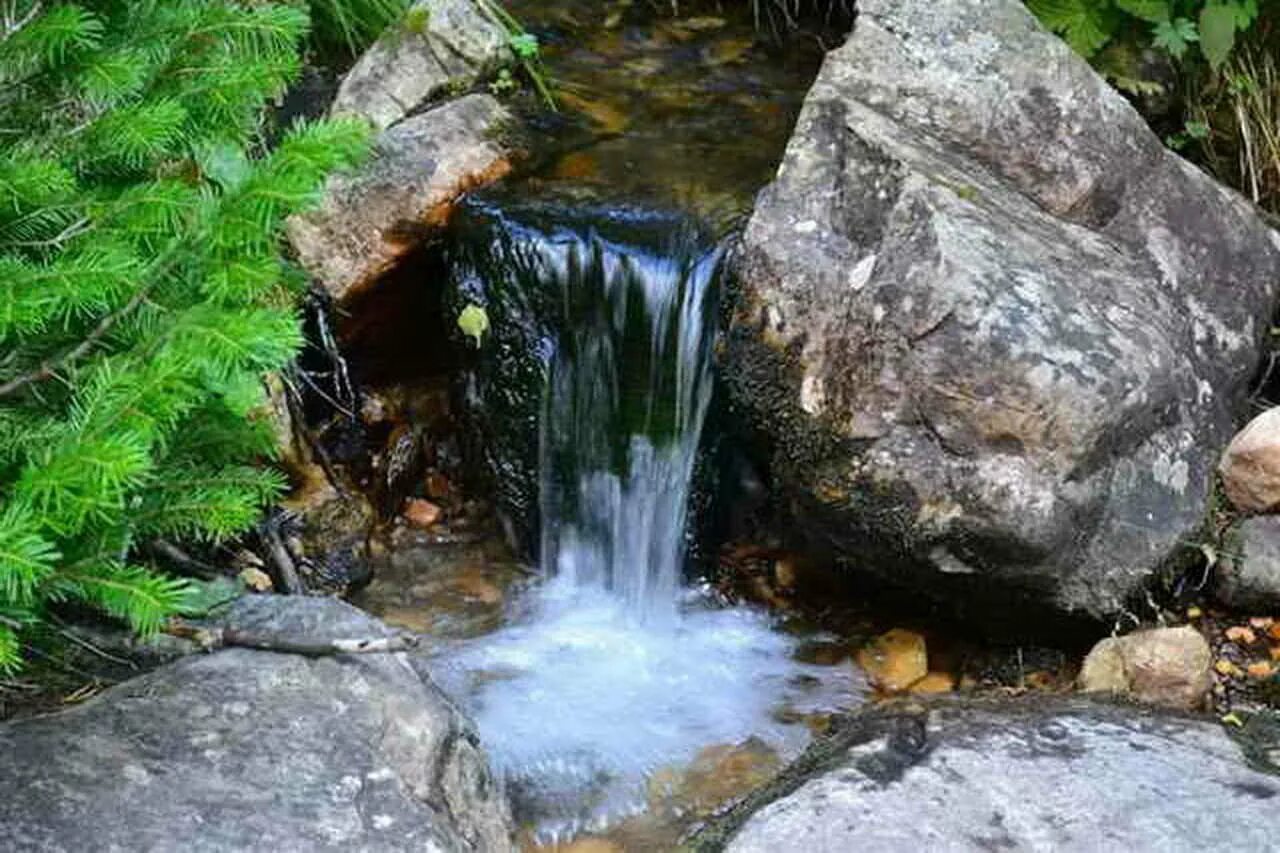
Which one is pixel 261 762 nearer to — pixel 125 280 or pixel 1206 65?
pixel 125 280

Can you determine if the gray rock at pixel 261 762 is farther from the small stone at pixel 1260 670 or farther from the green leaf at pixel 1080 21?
the green leaf at pixel 1080 21

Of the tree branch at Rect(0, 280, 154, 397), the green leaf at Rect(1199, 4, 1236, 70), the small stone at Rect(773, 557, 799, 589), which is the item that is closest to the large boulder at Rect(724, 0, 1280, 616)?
the small stone at Rect(773, 557, 799, 589)

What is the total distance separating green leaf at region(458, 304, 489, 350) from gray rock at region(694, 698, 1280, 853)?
5.64ft

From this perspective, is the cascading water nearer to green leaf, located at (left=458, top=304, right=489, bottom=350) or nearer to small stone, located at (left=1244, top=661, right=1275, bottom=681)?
green leaf, located at (left=458, top=304, right=489, bottom=350)

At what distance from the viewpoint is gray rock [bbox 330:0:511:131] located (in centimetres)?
473

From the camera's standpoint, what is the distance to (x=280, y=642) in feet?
8.84

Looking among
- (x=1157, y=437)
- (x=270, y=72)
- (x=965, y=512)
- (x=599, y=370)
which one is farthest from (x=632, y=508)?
(x=270, y=72)

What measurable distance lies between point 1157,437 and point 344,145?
7.99ft

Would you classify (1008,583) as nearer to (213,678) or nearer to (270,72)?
(213,678)

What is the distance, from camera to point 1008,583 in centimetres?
370

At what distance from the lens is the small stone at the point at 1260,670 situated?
365 cm

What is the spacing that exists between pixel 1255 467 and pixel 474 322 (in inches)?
89.2

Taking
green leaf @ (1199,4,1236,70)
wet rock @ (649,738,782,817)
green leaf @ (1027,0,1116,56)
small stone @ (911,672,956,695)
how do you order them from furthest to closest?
green leaf @ (1027,0,1116,56)
green leaf @ (1199,4,1236,70)
small stone @ (911,672,956,695)
wet rock @ (649,738,782,817)

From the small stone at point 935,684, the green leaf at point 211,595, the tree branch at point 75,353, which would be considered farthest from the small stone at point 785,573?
the tree branch at point 75,353
